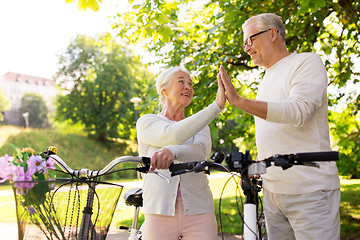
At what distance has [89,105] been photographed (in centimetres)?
3522

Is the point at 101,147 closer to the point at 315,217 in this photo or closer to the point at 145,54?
the point at 145,54

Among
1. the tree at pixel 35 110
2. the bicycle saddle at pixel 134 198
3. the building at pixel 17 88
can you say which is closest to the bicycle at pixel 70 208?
the bicycle saddle at pixel 134 198

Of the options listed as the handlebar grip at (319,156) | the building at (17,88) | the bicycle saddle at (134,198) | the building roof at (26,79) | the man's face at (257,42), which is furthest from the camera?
the building roof at (26,79)

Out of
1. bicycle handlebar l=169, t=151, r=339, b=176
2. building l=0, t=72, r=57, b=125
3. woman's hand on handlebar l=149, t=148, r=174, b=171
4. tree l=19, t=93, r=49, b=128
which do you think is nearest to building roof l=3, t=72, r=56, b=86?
building l=0, t=72, r=57, b=125

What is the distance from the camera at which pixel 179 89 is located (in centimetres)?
265

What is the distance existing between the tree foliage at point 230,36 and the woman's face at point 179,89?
193cm

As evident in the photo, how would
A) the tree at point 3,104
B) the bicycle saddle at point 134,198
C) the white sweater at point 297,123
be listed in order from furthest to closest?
the tree at point 3,104, the bicycle saddle at point 134,198, the white sweater at point 297,123

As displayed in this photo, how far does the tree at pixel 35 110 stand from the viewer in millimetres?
45500

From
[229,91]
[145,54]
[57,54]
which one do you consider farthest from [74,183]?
[57,54]

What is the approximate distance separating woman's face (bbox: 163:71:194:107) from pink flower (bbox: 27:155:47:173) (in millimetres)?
1051

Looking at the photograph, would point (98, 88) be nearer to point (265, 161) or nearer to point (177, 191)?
point (177, 191)

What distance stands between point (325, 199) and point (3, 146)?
29104 millimetres

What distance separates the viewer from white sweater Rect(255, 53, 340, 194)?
2.01m

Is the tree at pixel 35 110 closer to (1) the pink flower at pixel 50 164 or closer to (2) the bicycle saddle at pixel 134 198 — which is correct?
(2) the bicycle saddle at pixel 134 198
